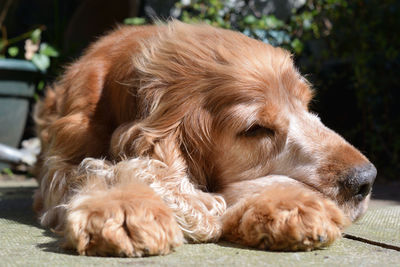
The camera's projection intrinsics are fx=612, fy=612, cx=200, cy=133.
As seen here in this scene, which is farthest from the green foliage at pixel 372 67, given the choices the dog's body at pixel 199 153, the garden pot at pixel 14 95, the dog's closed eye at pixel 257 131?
the dog's closed eye at pixel 257 131

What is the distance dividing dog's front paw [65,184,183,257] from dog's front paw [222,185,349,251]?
239 mm

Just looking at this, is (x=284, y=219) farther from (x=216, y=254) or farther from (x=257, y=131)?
(x=257, y=131)

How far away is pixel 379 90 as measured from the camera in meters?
4.85

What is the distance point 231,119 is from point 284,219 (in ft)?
1.63

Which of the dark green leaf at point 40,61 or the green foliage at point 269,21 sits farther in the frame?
the dark green leaf at point 40,61

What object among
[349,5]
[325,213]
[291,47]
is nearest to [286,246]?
[325,213]

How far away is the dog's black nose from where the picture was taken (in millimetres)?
1971

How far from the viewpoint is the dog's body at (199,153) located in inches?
70.1

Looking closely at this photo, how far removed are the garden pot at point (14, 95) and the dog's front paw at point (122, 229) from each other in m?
3.34

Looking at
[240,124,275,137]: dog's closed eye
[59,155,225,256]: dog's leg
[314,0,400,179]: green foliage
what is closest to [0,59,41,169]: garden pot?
[314,0,400,179]: green foliage

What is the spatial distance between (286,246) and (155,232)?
0.38m

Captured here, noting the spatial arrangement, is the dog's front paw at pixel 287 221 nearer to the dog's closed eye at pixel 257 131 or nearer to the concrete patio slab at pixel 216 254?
the concrete patio slab at pixel 216 254

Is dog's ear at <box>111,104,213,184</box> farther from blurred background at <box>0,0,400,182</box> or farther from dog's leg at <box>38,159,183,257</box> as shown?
blurred background at <box>0,0,400,182</box>

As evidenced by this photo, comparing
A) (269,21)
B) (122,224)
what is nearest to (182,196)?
(122,224)
